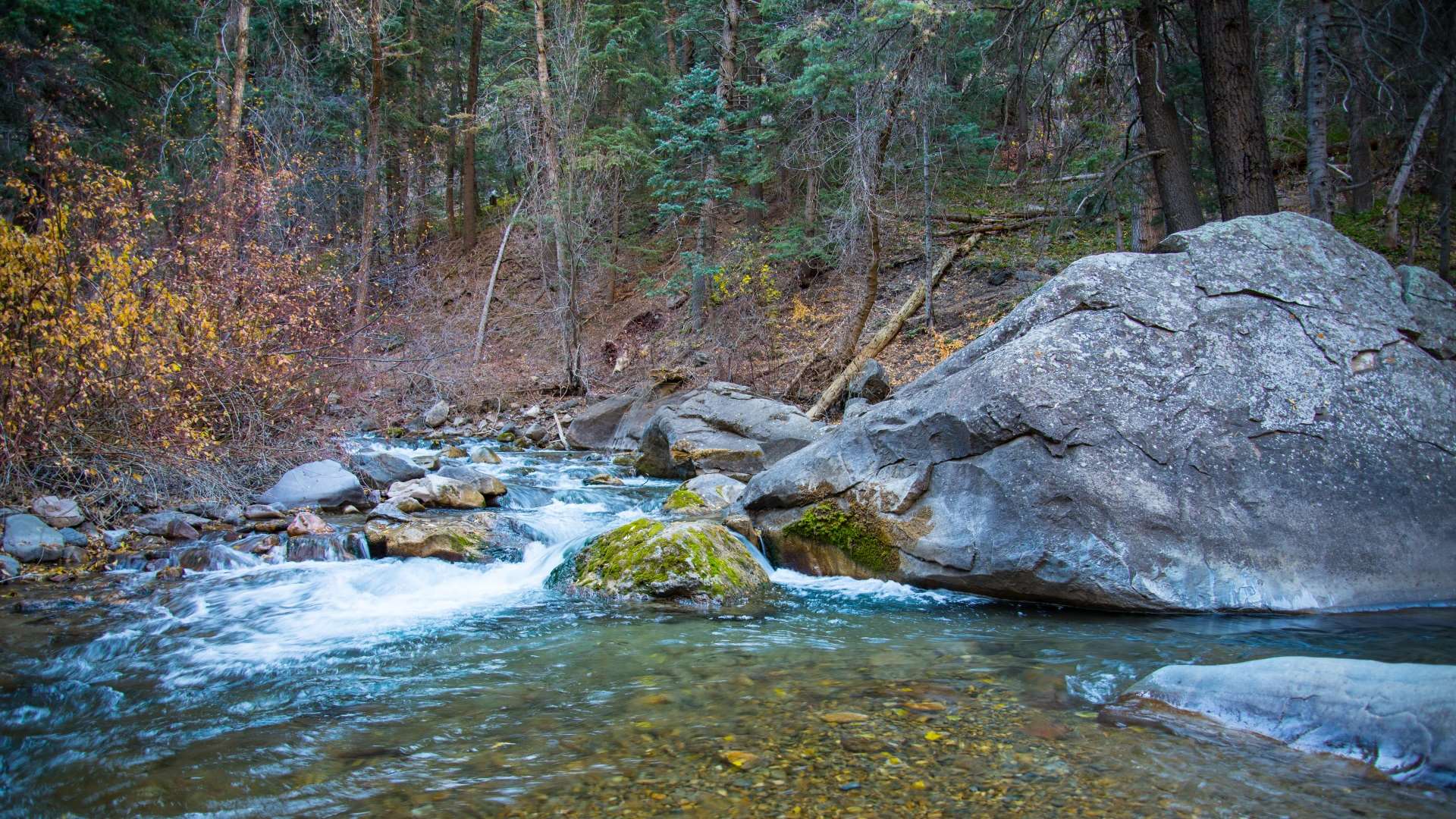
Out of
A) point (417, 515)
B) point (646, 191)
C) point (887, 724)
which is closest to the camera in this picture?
point (887, 724)

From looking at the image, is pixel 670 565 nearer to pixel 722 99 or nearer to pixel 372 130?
pixel 722 99

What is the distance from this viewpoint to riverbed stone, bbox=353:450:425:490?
11312 mm

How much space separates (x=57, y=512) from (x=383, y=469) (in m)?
3.95

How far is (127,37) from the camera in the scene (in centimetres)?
1391

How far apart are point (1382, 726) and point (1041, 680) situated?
151 centimetres

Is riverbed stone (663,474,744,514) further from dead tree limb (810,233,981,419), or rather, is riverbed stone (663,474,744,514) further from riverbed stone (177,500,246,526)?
dead tree limb (810,233,981,419)

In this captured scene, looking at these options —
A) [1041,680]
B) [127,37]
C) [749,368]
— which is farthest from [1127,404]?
[127,37]

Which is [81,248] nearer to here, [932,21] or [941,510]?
[941,510]

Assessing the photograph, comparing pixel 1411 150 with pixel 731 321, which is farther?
pixel 731 321

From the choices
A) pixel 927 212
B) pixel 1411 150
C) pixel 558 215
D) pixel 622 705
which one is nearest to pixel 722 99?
pixel 558 215

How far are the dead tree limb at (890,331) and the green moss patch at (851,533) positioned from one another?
7453 mm

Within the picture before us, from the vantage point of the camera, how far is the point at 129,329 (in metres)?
8.51

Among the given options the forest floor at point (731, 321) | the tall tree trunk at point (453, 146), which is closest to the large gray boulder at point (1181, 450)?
the forest floor at point (731, 321)

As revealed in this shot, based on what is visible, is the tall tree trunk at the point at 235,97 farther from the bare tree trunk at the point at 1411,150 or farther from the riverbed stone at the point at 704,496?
the bare tree trunk at the point at 1411,150
